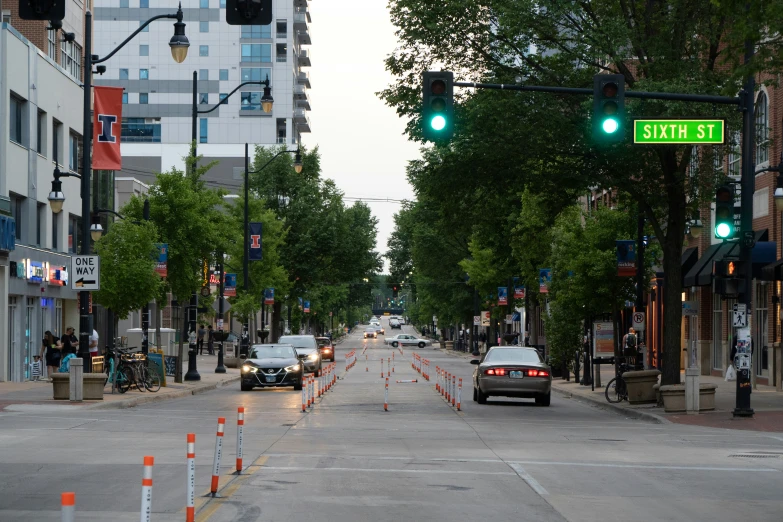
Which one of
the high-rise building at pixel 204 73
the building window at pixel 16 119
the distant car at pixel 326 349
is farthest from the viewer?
the high-rise building at pixel 204 73

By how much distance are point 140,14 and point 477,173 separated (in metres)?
98.1

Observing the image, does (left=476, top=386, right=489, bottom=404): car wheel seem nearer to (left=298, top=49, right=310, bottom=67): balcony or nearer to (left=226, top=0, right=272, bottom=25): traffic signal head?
(left=226, top=0, right=272, bottom=25): traffic signal head

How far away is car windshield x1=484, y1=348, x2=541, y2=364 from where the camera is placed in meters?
31.1

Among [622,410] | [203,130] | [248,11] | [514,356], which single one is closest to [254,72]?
[203,130]

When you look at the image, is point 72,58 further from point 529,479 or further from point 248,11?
point 529,479

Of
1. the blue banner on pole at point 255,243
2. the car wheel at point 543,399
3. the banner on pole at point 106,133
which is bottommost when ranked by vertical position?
the car wheel at point 543,399

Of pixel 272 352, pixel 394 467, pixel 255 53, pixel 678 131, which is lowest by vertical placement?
pixel 394 467

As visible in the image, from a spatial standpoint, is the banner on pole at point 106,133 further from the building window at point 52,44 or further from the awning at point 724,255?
the building window at point 52,44

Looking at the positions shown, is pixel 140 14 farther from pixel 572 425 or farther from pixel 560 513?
pixel 560 513

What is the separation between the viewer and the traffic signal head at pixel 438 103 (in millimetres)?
20062

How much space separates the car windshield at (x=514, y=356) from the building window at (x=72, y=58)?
27404 millimetres

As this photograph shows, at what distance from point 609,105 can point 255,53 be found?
349 feet

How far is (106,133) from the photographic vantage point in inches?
1191

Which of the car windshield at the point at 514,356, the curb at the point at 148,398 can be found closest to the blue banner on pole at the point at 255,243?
the curb at the point at 148,398
